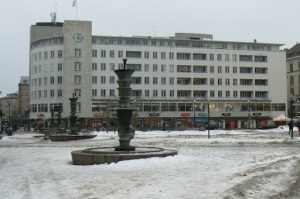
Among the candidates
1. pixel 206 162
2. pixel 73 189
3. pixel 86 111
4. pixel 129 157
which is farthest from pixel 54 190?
pixel 86 111

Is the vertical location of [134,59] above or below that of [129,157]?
above

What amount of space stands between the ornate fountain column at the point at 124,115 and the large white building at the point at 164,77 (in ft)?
258

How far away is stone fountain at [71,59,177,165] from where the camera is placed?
19.3 meters

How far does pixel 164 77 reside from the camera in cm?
11125

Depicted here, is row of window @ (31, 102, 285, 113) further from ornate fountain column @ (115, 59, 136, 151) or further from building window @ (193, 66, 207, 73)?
ornate fountain column @ (115, 59, 136, 151)

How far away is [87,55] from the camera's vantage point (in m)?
106

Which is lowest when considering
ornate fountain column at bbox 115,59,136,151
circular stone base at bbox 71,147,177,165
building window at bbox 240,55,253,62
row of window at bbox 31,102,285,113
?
circular stone base at bbox 71,147,177,165

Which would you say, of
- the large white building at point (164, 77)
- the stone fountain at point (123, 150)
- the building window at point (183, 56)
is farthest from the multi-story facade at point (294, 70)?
the stone fountain at point (123, 150)

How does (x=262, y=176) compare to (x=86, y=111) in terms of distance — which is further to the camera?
(x=86, y=111)

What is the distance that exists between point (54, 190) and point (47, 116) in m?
97.5

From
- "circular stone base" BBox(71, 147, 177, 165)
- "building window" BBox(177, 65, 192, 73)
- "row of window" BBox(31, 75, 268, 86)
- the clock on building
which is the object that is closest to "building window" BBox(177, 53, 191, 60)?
"building window" BBox(177, 65, 192, 73)

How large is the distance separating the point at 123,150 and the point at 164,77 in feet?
295

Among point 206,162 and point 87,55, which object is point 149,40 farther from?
point 206,162

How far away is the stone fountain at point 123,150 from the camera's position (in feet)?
63.3
